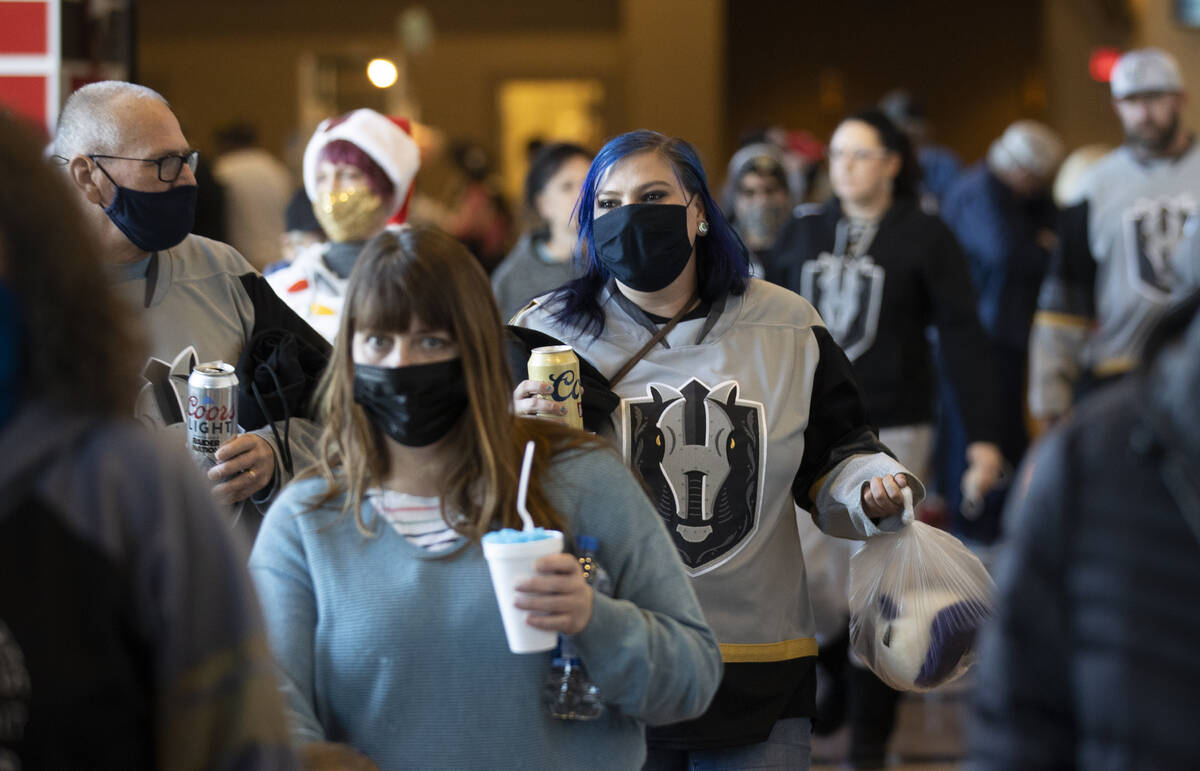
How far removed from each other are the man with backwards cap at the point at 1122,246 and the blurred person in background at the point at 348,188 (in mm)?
2972

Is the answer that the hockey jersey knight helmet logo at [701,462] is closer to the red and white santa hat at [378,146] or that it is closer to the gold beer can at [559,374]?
the gold beer can at [559,374]

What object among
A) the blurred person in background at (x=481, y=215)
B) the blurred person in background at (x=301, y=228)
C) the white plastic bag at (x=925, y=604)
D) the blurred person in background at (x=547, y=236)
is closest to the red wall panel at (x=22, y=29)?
the blurred person in background at (x=301, y=228)

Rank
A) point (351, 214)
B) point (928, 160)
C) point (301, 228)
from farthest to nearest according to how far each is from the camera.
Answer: point (928, 160)
point (301, 228)
point (351, 214)

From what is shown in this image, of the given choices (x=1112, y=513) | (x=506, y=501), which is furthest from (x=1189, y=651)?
(x=506, y=501)

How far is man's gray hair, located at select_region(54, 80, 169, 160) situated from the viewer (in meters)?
3.14

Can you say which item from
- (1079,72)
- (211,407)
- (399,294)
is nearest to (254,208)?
(211,407)

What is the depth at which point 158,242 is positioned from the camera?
10.3 ft

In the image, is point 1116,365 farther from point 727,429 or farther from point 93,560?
point 93,560

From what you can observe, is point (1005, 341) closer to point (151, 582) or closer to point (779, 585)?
point (779, 585)

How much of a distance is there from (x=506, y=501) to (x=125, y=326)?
2.51 ft

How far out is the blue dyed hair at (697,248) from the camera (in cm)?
320

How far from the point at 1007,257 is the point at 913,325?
11.3 feet

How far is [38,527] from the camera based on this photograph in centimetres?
152

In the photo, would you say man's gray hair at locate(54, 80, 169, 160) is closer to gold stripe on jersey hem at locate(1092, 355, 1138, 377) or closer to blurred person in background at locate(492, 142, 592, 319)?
blurred person in background at locate(492, 142, 592, 319)
